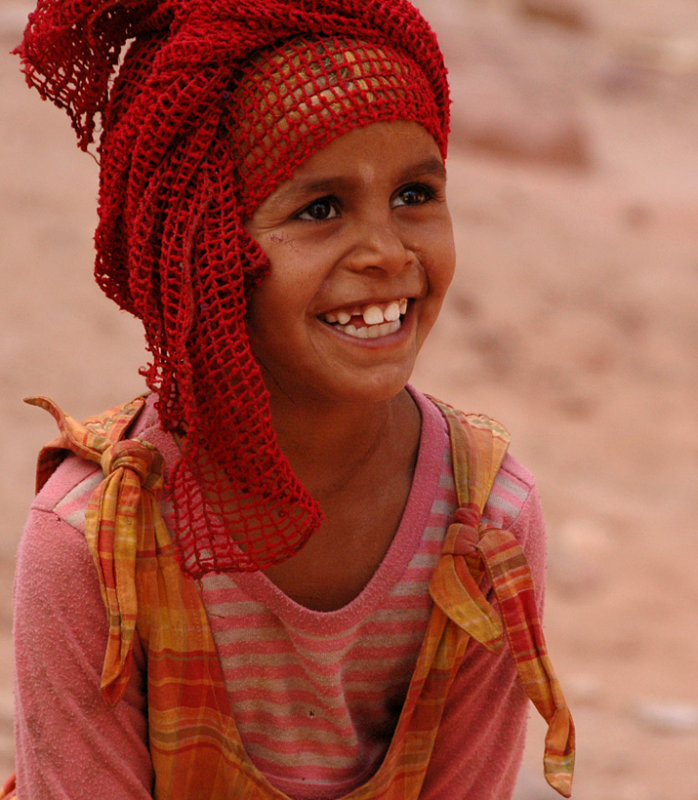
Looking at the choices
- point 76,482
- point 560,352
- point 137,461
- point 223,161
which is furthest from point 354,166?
point 560,352

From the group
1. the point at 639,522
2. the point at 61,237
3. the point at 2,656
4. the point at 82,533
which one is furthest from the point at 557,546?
the point at 82,533

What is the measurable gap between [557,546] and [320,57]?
4.22 m

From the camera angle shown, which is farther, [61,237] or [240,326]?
[61,237]

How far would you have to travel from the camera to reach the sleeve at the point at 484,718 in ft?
7.46

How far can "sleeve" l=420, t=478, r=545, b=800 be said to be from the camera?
2273mm

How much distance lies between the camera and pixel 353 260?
1.90 meters

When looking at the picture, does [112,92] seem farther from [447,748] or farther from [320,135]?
[447,748]

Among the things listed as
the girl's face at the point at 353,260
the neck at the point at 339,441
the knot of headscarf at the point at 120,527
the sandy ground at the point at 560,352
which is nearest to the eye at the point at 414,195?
the girl's face at the point at 353,260

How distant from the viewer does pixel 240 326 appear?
6.17 feet

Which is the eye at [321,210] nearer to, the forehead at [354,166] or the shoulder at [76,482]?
the forehead at [354,166]

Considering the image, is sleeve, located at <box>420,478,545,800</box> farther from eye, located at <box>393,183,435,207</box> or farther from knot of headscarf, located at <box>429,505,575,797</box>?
eye, located at <box>393,183,435,207</box>

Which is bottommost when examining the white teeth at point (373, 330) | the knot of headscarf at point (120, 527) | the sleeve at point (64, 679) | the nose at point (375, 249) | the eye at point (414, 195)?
the sleeve at point (64, 679)

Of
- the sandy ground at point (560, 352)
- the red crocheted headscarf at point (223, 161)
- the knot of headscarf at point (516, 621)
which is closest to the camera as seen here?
the red crocheted headscarf at point (223, 161)

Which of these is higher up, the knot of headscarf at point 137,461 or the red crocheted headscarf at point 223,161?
the red crocheted headscarf at point 223,161
